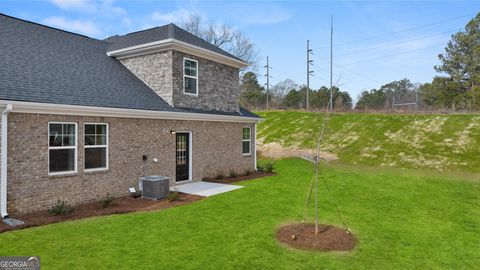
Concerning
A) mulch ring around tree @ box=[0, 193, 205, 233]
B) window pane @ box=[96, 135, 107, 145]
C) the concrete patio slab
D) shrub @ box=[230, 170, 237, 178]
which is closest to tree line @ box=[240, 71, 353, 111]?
shrub @ box=[230, 170, 237, 178]

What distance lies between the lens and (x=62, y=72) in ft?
32.4

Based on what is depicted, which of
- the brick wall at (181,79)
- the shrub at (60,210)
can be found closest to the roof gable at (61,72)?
the brick wall at (181,79)

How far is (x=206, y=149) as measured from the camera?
44.1 ft

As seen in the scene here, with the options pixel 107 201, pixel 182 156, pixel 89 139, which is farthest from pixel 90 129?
pixel 182 156

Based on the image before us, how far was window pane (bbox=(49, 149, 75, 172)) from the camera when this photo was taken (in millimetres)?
8258

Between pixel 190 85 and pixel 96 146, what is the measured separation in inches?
199

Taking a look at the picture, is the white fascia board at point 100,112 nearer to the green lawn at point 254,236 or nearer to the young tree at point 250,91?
the green lawn at point 254,236

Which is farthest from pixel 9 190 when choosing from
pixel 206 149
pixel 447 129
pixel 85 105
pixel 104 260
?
pixel 447 129

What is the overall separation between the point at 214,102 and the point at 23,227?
29.8 ft

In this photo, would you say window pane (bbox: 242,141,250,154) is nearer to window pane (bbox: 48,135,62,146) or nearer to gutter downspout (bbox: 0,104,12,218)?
window pane (bbox: 48,135,62,146)

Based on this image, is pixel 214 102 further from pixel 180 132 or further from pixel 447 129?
pixel 447 129

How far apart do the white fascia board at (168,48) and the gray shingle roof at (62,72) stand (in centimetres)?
60

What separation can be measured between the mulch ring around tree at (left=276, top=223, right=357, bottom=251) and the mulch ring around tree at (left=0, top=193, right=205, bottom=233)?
153 inches

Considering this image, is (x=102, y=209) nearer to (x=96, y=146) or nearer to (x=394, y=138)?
A: (x=96, y=146)
